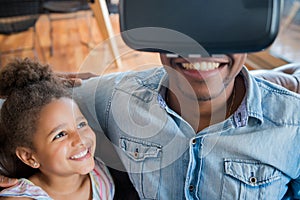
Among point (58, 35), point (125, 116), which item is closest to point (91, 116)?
point (125, 116)

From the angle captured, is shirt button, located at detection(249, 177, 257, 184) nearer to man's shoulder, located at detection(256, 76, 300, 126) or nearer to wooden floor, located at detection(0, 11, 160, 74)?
man's shoulder, located at detection(256, 76, 300, 126)

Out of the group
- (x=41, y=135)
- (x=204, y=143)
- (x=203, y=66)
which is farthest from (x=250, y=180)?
(x=41, y=135)

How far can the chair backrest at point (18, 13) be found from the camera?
303 centimetres

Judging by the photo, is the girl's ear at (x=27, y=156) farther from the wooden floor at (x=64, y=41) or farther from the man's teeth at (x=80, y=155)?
the wooden floor at (x=64, y=41)

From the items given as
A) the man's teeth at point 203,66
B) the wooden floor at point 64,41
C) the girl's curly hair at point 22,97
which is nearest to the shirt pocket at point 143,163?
the girl's curly hair at point 22,97

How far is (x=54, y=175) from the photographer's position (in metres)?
0.89

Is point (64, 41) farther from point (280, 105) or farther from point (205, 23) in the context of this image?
point (205, 23)

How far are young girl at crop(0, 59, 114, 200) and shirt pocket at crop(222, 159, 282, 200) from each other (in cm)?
34

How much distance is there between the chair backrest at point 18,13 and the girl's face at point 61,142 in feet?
8.00

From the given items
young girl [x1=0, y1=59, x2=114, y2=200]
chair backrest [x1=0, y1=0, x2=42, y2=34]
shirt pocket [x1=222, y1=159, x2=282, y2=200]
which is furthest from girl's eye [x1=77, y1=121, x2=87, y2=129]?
chair backrest [x1=0, y1=0, x2=42, y2=34]

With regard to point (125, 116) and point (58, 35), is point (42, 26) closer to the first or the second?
point (58, 35)

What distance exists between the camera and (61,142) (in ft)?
2.77

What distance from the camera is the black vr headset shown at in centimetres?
39

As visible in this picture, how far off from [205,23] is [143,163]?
57 centimetres
